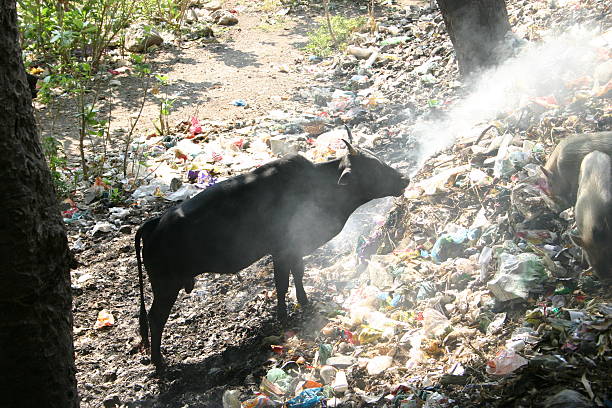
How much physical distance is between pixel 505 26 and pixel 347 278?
15.0 feet

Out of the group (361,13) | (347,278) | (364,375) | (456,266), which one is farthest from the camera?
(361,13)

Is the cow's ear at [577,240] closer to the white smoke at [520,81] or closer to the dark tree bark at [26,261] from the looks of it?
the white smoke at [520,81]

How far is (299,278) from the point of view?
203 inches

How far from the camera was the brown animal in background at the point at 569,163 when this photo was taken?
467 cm

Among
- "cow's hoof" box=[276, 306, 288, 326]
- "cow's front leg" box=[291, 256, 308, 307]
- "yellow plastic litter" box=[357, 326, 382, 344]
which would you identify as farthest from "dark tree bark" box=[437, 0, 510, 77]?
"yellow plastic litter" box=[357, 326, 382, 344]

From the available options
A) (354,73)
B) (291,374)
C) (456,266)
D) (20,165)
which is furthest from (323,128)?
(20,165)

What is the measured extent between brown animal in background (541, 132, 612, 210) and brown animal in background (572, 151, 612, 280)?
25 centimetres

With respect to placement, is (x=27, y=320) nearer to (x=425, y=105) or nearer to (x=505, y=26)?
(x=425, y=105)

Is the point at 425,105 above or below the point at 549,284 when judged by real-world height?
above

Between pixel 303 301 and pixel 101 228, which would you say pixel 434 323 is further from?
pixel 101 228

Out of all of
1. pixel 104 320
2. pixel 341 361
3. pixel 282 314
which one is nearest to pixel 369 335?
pixel 341 361

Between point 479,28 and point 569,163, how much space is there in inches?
147

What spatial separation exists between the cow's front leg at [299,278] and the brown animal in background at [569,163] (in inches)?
86.5

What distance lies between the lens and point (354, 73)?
1059 cm
